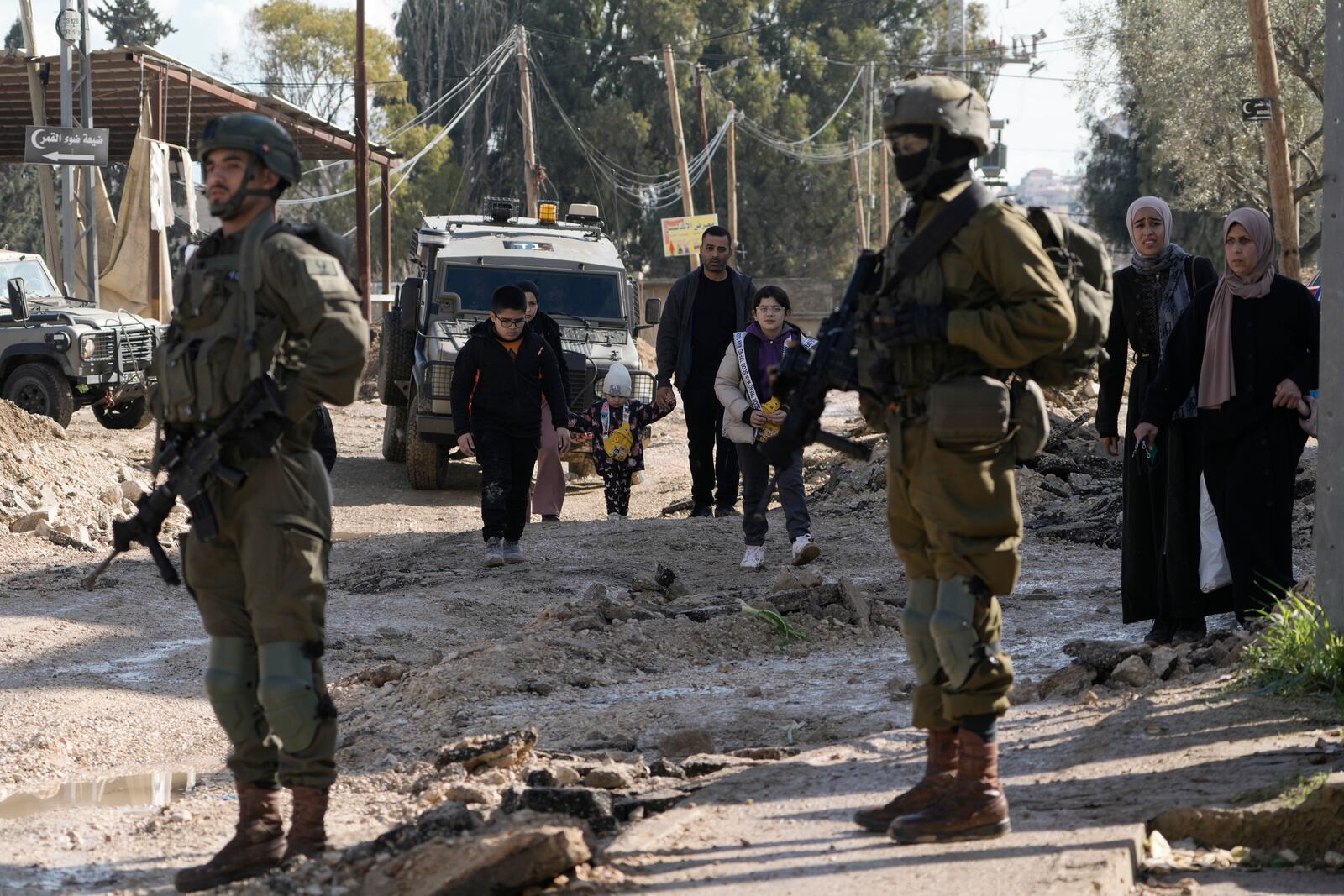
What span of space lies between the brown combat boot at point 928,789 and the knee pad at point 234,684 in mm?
1522

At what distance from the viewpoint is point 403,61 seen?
191 feet

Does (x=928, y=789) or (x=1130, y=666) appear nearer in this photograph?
(x=928, y=789)

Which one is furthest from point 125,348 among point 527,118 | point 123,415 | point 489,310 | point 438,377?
point 527,118

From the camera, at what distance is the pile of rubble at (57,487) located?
11.4m

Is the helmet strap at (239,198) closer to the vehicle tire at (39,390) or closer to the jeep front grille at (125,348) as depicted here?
the vehicle tire at (39,390)

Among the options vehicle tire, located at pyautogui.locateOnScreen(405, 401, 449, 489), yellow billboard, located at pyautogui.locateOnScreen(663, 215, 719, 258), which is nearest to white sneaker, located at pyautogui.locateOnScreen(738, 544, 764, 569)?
vehicle tire, located at pyautogui.locateOnScreen(405, 401, 449, 489)

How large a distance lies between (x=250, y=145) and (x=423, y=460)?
36.5ft

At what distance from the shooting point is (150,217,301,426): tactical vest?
3.92m

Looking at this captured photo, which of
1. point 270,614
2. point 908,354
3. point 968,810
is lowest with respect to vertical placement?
point 968,810

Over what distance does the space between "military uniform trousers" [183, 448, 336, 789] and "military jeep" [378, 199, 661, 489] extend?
9.97 metres

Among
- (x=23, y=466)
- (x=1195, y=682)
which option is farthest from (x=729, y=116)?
(x=1195, y=682)

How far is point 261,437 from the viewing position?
152 inches

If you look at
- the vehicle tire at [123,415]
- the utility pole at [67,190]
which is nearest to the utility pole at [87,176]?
the utility pole at [67,190]

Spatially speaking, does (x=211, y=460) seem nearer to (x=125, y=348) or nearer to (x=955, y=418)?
(x=955, y=418)
